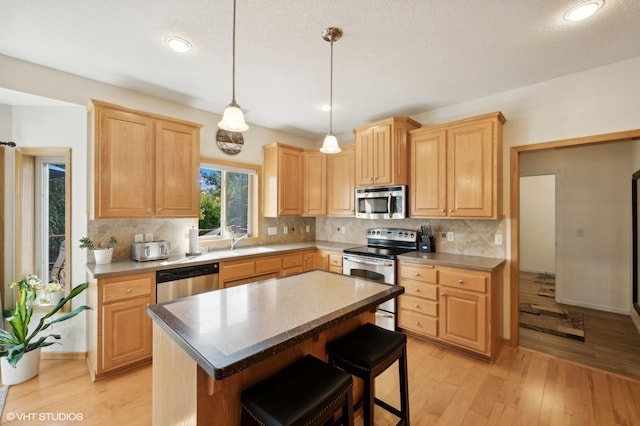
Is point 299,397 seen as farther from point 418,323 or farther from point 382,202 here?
point 382,202

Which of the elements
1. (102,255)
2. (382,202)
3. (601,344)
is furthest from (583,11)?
(102,255)

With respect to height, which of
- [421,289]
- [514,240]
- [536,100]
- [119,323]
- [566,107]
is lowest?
[119,323]

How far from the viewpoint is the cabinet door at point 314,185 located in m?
4.36

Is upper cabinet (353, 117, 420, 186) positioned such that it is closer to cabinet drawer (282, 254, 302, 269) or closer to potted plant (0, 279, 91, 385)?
cabinet drawer (282, 254, 302, 269)

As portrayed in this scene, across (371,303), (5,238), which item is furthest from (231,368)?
(5,238)

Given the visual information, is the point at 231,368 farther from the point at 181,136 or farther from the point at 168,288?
the point at 181,136

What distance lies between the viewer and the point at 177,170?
2947mm

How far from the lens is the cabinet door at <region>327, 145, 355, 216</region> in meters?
4.07

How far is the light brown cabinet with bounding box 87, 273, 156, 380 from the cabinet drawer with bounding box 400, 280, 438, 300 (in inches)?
103

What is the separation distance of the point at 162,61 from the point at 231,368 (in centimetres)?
259

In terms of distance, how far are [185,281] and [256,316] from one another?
1.75 meters

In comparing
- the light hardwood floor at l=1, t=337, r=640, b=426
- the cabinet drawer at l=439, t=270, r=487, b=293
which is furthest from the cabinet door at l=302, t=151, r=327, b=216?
the light hardwood floor at l=1, t=337, r=640, b=426

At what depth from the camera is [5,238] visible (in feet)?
8.57

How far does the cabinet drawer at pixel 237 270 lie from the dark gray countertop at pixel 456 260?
1778mm
